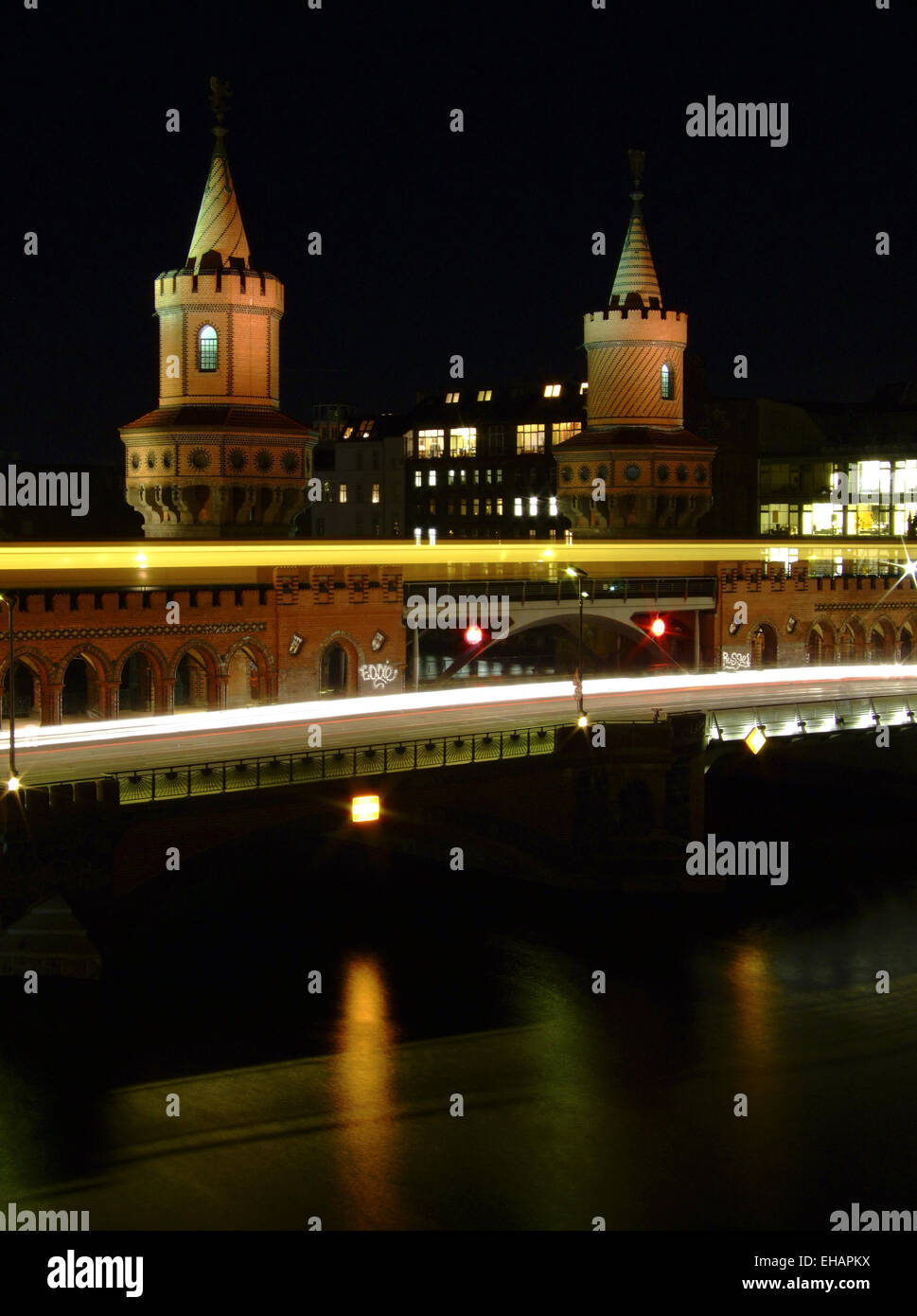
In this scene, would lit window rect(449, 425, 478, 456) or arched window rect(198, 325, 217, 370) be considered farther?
lit window rect(449, 425, 478, 456)

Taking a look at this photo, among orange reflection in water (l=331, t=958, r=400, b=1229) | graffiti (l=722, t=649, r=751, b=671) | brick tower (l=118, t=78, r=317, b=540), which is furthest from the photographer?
graffiti (l=722, t=649, r=751, b=671)

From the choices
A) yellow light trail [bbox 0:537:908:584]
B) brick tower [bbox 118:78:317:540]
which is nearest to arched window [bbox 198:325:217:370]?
brick tower [bbox 118:78:317:540]

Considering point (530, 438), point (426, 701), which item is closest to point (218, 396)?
point (426, 701)

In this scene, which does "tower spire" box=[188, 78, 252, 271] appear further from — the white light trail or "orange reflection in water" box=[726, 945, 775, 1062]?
"orange reflection in water" box=[726, 945, 775, 1062]

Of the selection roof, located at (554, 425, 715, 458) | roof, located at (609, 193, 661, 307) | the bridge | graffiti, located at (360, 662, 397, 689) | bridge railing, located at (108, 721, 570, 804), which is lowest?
bridge railing, located at (108, 721, 570, 804)

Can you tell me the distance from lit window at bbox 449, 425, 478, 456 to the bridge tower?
49.8 m

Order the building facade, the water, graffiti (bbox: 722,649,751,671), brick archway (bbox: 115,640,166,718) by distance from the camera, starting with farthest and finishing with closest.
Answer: the building facade, graffiti (bbox: 722,649,751,671), brick archway (bbox: 115,640,166,718), the water

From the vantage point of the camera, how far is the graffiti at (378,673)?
53.8 m

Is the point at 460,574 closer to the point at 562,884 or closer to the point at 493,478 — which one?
the point at 562,884

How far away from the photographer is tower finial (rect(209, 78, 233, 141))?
5878 cm

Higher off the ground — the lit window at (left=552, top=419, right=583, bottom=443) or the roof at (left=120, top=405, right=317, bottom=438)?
the lit window at (left=552, top=419, right=583, bottom=443)

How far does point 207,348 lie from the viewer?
2293 inches

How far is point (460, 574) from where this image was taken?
5825 cm
